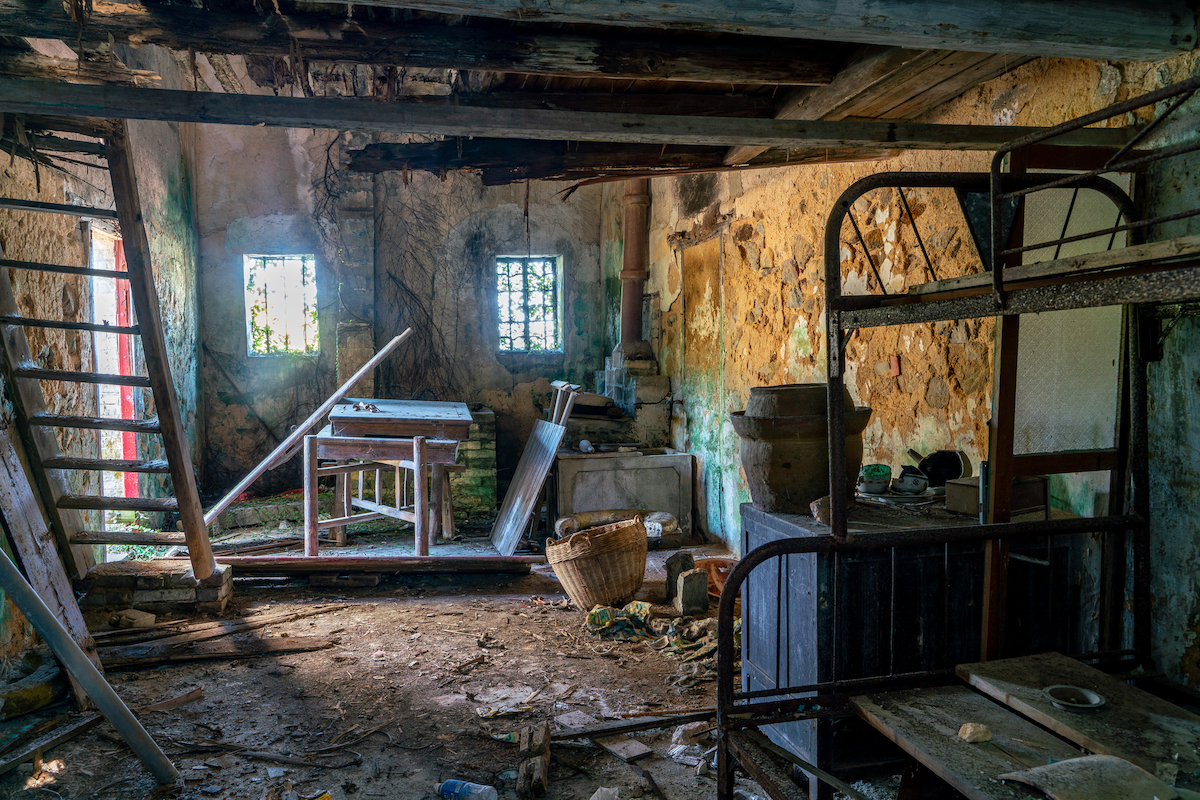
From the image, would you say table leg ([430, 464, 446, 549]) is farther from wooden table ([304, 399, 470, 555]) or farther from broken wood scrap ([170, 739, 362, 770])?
broken wood scrap ([170, 739, 362, 770])

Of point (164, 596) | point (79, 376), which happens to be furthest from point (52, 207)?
point (164, 596)

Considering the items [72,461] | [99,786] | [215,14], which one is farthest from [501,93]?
[99,786]

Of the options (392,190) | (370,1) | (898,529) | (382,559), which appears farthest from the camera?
(392,190)

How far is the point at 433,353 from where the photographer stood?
9086mm

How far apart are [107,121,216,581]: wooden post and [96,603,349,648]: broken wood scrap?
708mm

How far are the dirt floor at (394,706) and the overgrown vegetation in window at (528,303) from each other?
4.61 meters

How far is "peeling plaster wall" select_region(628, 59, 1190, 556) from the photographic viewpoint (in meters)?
3.37

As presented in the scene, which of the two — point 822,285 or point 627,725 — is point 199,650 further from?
point 822,285

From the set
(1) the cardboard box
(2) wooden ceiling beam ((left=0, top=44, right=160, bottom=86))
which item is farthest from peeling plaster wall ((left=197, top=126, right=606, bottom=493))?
(1) the cardboard box

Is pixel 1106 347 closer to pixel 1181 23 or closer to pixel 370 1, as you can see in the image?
pixel 1181 23

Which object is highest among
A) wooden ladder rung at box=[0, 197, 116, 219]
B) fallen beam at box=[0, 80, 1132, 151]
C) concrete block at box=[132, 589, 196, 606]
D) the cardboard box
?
fallen beam at box=[0, 80, 1132, 151]

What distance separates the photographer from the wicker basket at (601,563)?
4.81 m

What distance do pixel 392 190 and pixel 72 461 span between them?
5732 millimetres

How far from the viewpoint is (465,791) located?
2732 millimetres
